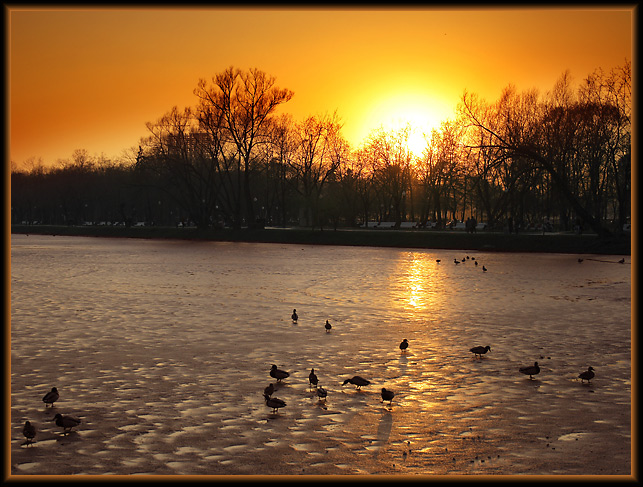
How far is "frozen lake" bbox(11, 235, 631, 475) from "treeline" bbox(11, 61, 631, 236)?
78.1 ft

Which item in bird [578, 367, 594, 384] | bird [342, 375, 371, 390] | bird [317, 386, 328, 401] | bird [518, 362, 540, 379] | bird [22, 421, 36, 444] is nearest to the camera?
bird [22, 421, 36, 444]

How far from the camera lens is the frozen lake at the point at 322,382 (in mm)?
7516

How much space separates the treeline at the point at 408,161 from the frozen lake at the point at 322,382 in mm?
23795

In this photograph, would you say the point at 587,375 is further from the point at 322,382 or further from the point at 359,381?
the point at 322,382

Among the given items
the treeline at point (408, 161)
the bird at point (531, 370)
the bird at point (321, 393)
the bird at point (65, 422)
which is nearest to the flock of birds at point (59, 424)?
the bird at point (65, 422)

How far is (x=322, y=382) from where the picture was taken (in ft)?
36.2

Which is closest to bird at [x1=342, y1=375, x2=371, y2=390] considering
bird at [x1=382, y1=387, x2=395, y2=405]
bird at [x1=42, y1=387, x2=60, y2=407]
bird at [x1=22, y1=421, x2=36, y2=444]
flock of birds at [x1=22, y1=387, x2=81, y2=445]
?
bird at [x1=382, y1=387, x2=395, y2=405]

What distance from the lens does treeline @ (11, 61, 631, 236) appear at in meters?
57.1

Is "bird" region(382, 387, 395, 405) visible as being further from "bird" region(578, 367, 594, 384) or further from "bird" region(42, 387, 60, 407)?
"bird" region(42, 387, 60, 407)

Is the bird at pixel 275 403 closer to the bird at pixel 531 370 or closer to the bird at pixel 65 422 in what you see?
the bird at pixel 65 422

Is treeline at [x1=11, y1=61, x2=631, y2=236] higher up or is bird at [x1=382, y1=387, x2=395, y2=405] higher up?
treeline at [x1=11, y1=61, x2=631, y2=236]

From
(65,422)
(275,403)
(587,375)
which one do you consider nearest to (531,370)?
(587,375)

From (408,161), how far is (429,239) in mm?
34656

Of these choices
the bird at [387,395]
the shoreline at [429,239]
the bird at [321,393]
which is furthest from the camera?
the shoreline at [429,239]
